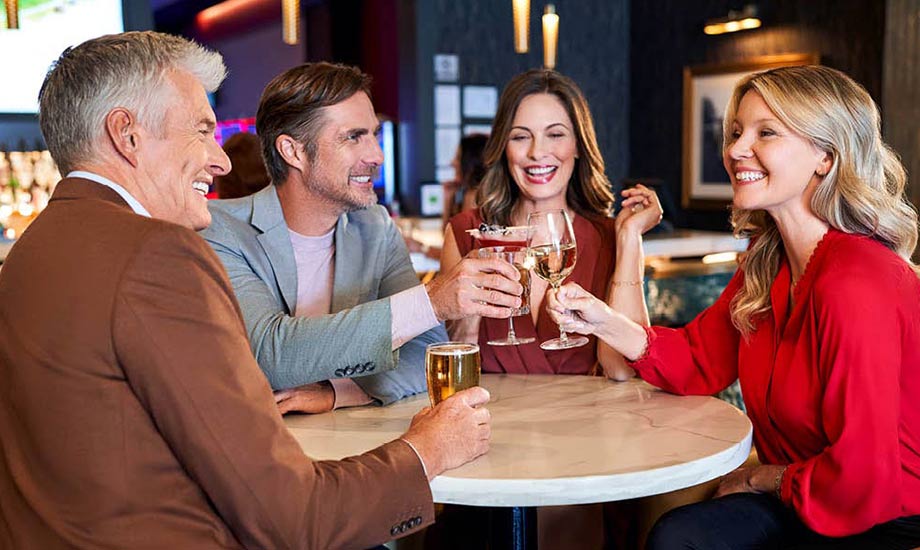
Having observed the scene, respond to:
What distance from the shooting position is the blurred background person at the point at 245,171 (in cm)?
340

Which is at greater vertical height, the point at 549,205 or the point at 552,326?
the point at 549,205

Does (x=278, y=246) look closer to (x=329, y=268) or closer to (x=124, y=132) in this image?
(x=329, y=268)

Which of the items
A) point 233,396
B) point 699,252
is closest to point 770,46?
point 699,252

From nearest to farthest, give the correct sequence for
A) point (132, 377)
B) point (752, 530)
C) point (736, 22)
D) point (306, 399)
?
point (132, 377) → point (752, 530) → point (306, 399) → point (736, 22)

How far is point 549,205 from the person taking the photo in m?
2.66

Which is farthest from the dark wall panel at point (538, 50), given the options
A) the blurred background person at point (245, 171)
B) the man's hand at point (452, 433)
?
the man's hand at point (452, 433)

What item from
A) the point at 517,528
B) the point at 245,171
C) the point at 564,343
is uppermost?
the point at 245,171

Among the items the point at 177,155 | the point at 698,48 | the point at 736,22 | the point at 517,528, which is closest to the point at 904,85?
the point at 736,22

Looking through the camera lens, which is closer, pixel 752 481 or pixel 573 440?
pixel 573 440

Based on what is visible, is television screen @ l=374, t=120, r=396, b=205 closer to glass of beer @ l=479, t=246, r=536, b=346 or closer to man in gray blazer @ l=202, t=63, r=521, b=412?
man in gray blazer @ l=202, t=63, r=521, b=412

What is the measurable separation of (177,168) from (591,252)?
1423 mm

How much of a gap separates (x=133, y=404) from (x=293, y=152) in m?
1.20

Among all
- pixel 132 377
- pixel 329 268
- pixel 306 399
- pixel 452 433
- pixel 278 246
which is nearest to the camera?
pixel 132 377

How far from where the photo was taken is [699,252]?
5.68 metres
